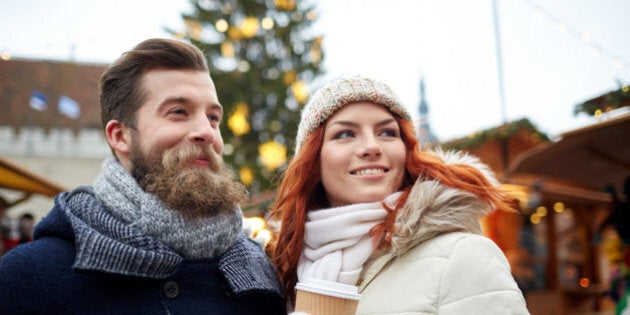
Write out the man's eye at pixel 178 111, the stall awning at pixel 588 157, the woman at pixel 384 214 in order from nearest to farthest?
the woman at pixel 384 214
the man's eye at pixel 178 111
the stall awning at pixel 588 157

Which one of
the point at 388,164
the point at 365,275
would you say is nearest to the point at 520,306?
the point at 365,275

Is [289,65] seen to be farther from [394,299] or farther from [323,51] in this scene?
[394,299]

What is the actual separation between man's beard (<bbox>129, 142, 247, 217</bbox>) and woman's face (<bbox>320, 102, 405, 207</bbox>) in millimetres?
485

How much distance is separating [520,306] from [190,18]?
1611cm

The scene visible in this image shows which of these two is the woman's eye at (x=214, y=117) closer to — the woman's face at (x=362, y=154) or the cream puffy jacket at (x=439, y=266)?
the woman's face at (x=362, y=154)

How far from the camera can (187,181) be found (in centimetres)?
202

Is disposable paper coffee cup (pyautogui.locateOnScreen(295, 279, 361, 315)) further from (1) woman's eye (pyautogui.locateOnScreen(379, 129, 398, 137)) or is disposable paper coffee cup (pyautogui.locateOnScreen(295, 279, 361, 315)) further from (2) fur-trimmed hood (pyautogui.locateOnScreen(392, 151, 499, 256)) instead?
(1) woman's eye (pyautogui.locateOnScreen(379, 129, 398, 137))

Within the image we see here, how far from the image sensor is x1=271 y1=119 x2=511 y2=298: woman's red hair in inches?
86.6

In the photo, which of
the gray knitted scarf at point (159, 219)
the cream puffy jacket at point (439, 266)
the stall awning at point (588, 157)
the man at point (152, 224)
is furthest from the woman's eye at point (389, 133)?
the stall awning at point (588, 157)

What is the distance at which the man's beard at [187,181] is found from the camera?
2.00 meters

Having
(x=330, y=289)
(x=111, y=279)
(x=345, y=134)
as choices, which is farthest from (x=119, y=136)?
(x=330, y=289)

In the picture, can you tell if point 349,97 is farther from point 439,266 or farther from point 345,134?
point 439,266

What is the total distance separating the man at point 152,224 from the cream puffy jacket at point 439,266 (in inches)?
19.5

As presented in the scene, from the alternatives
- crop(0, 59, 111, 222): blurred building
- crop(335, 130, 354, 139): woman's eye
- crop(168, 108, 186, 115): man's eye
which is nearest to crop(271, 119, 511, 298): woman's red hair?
crop(335, 130, 354, 139): woman's eye
